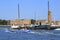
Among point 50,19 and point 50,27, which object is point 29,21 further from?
point 50,27

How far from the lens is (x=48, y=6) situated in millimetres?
104438

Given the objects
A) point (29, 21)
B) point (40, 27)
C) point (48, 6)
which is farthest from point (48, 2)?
point (29, 21)

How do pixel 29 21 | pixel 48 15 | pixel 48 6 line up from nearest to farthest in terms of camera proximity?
pixel 48 6 < pixel 48 15 < pixel 29 21

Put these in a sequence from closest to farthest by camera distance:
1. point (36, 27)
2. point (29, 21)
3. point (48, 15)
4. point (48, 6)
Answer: point (36, 27) → point (48, 6) → point (48, 15) → point (29, 21)

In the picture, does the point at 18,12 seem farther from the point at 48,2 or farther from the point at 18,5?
the point at 48,2

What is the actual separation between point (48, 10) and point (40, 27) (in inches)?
503

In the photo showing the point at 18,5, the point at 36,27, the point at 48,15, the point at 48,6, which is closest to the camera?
the point at 18,5

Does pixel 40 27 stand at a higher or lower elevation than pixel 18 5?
lower

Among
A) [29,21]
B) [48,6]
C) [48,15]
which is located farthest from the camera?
[29,21]

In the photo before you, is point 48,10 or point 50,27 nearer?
point 50,27

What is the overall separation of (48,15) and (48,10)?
4.60 meters

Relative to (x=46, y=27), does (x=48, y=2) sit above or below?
above

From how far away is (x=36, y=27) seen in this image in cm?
9625

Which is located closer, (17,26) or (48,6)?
(17,26)
